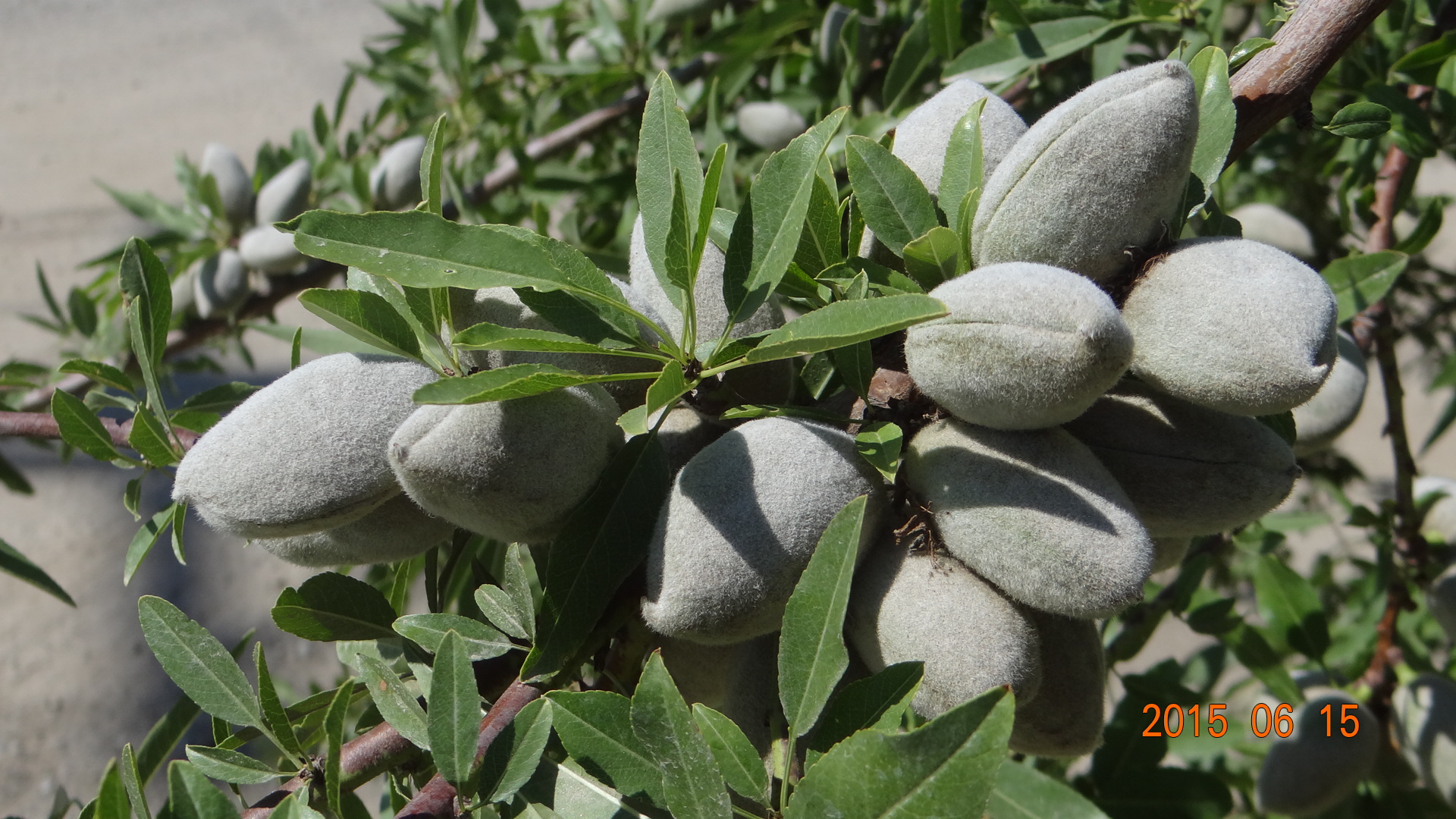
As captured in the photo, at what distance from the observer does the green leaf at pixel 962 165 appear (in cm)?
55

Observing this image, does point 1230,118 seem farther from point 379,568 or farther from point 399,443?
point 379,568

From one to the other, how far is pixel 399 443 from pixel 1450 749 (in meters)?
1.05

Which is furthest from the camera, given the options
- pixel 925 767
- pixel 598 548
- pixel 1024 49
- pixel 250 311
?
pixel 250 311

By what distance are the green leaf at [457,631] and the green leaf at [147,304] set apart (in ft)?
0.79

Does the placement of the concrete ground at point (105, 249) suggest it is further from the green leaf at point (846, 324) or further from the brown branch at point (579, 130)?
the green leaf at point (846, 324)

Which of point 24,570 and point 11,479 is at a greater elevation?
point 24,570

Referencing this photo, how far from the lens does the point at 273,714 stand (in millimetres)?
545

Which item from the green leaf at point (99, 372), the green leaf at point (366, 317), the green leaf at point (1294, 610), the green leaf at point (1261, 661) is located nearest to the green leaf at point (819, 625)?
the green leaf at point (366, 317)

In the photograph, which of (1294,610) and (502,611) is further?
(1294,610)

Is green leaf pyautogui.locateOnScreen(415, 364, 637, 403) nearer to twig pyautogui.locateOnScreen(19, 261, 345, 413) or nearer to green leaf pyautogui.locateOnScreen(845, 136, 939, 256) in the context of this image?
green leaf pyautogui.locateOnScreen(845, 136, 939, 256)

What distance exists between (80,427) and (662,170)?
1.42 ft

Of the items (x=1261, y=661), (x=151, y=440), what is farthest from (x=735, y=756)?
(x=1261, y=661)
